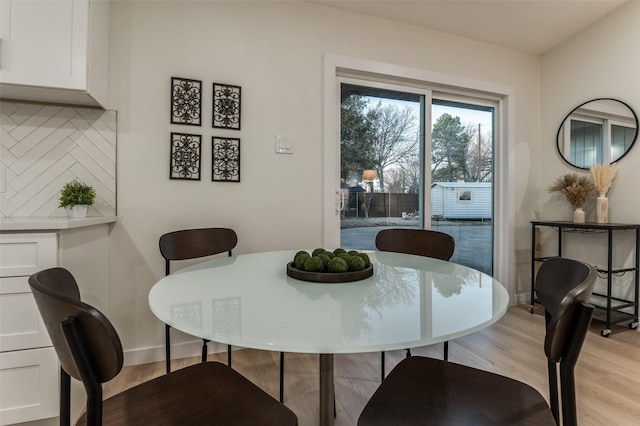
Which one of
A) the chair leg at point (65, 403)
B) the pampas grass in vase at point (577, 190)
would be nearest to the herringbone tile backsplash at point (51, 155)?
the chair leg at point (65, 403)

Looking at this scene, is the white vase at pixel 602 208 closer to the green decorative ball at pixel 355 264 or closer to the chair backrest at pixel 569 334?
the chair backrest at pixel 569 334

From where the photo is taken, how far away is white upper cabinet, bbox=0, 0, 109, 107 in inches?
60.2

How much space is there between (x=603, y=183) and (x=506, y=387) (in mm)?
2704

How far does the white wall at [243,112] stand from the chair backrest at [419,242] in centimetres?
70

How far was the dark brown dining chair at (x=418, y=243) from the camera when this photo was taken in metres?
1.66

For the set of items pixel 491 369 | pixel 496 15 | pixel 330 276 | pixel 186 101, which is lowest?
pixel 491 369

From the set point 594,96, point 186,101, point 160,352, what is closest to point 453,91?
point 594,96

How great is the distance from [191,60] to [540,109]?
11.3 ft

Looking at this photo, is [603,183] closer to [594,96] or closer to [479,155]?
[594,96]

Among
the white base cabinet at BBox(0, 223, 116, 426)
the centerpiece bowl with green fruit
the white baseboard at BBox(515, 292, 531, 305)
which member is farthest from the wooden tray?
the white baseboard at BBox(515, 292, 531, 305)

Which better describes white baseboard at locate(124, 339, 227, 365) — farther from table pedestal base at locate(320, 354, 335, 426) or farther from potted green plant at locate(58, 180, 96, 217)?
table pedestal base at locate(320, 354, 335, 426)

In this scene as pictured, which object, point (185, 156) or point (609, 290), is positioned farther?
point (609, 290)

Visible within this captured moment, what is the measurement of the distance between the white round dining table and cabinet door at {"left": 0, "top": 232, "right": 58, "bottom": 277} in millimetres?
635

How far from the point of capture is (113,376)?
61 centimetres
